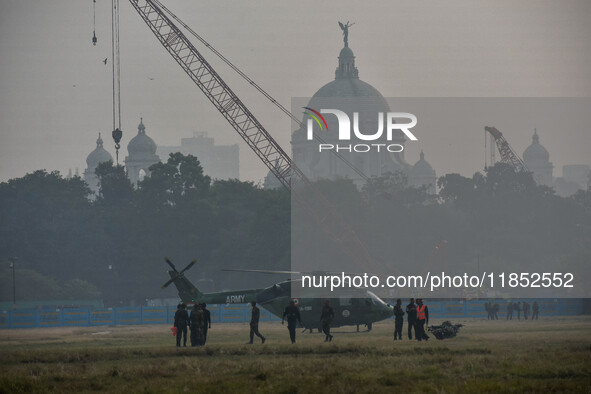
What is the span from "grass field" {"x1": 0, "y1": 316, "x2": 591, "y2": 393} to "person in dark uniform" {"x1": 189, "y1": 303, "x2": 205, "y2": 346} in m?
1.45

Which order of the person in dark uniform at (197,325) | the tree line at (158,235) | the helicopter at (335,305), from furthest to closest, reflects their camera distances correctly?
the tree line at (158,235)
the helicopter at (335,305)
the person in dark uniform at (197,325)

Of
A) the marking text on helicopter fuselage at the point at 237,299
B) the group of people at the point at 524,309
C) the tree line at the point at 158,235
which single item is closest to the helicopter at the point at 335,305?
the marking text on helicopter fuselage at the point at 237,299

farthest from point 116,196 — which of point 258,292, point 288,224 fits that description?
point 258,292

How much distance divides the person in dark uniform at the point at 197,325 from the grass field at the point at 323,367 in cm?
145

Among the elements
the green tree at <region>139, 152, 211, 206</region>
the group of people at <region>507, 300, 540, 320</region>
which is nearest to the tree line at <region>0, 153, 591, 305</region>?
the green tree at <region>139, 152, 211, 206</region>

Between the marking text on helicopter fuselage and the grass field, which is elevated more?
the marking text on helicopter fuselage

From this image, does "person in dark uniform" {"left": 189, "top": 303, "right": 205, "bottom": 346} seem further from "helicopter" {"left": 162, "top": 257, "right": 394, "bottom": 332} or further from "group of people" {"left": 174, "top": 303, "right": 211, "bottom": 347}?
"helicopter" {"left": 162, "top": 257, "right": 394, "bottom": 332}

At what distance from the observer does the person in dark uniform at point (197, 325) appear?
50.4m

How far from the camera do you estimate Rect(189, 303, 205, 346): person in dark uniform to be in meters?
50.4

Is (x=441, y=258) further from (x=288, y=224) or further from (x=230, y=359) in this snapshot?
(x=230, y=359)

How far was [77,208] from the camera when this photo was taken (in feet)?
626

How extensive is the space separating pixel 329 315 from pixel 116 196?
149 meters

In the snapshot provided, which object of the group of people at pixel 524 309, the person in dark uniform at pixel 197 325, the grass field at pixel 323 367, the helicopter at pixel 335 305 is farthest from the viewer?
the group of people at pixel 524 309

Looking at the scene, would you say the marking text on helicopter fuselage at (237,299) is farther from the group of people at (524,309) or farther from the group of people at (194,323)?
the group of people at (524,309)
